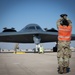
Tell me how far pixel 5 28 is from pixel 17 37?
7.00 metres

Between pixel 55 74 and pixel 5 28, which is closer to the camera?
pixel 55 74

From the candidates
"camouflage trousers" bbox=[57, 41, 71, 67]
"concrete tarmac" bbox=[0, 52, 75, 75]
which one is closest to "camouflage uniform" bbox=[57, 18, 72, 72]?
"camouflage trousers" bbox=[57, 41, 71, 67]

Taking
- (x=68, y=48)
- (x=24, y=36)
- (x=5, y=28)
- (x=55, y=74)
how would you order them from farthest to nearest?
(x=5, y=28)
(x=24, y=36)
(x=68, y=48)
(x=55, y=74)

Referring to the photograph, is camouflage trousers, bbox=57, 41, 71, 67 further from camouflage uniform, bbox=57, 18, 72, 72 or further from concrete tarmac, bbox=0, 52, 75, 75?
concrete tarmac, bbox=0, 52, 75, 75

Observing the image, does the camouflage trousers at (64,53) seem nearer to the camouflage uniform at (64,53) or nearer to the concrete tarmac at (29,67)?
the camouflage uniform at (64,53)

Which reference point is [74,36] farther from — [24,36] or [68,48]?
[68,48]

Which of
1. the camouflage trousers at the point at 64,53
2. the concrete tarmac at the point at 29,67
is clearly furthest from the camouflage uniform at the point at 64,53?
the concrete tarmac at the point at 29,67

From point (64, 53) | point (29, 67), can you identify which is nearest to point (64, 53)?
point (64, 53)

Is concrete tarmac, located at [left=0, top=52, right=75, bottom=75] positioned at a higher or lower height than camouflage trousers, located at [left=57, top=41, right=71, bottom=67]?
lower

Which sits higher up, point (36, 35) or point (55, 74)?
point (36, 35)

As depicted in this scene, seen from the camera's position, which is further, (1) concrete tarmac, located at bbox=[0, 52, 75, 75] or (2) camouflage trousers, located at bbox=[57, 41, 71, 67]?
(2) camouflage trousers, located at bbox=[57, 41, 71, 67]

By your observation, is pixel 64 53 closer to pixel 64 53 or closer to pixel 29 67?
pixel 64 53

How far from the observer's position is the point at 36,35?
2959 centimetres

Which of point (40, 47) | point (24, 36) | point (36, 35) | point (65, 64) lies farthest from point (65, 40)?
point (24, 36)
